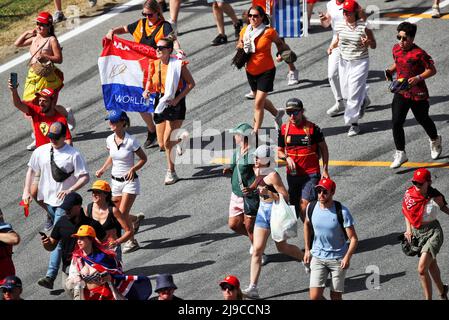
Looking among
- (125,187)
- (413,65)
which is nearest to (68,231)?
(125,187)

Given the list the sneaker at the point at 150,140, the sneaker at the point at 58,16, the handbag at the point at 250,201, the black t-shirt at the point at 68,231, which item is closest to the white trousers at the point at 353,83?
the sneaker at the point at 150,140

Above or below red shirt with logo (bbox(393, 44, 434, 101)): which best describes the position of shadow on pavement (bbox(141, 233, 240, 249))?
below

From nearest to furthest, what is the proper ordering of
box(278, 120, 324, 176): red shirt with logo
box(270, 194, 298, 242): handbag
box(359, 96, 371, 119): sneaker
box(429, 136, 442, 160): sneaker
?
box(270, 194, 298, 242): handbag
box(278, 120, 324, 176): red shirt with logo
box(429, 136, 442, 160): sneaker
box(359, 96, 371, 119): sneaker

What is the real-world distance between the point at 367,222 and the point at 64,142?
4.36m

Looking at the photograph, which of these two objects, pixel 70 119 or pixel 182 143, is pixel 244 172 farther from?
pixel 70 119

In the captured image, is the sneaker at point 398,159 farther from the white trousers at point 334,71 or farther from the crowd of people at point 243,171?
the white trousers at point 334,71

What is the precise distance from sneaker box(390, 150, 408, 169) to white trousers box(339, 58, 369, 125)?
1365 millimetres

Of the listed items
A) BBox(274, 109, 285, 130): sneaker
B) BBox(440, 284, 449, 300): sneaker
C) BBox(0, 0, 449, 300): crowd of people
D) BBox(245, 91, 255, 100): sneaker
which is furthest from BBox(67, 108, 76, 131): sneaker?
BBox(440, 284, 449, 300): sneaker

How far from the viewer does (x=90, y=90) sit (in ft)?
77.6

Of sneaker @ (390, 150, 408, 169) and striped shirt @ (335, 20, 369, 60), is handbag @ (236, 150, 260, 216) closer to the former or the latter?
sneaker @ (390, 150, 408, 169)

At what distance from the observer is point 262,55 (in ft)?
66.2

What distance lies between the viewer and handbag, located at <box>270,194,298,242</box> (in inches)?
647
